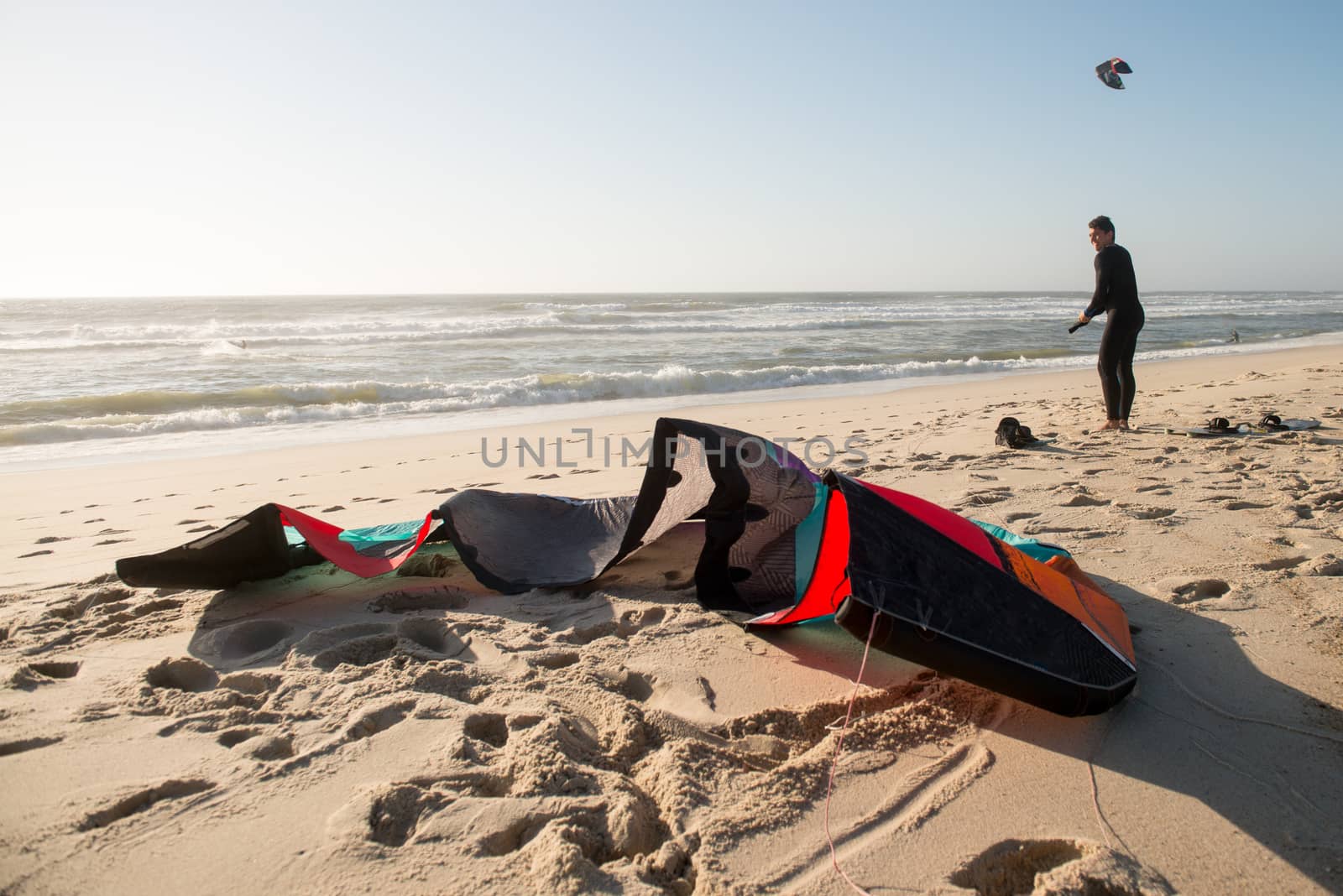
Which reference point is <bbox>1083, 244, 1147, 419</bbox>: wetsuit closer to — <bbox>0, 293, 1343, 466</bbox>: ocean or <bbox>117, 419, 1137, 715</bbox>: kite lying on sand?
<bbox>117, 419, 1137, 715</bbox>: kite lying on sand

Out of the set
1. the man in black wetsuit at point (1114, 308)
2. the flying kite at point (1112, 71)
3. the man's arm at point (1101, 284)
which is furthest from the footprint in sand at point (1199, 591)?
the flying kite at point (1112, 71)

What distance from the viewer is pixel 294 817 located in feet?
6.12

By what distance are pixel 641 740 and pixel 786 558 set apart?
1213 millimetres

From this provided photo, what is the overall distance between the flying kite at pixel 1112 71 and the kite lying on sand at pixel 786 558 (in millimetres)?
6952

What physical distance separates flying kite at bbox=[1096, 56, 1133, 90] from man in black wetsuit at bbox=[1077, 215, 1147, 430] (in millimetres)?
2446

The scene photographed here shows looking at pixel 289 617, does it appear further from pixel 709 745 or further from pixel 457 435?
pixel 457 435

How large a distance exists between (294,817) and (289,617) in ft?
4.68

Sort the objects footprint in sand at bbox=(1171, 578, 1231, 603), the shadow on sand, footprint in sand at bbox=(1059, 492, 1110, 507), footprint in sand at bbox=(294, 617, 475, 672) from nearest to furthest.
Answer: the shadow on sand
footprint in sand at bbox=(294, 617, 475, 672)
footprint in sand at bbox=(1171, 578, 1231, 603)
footprint in sand at bbox=(1059, 492, 1110, 507)

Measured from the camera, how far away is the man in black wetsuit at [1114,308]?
6.36 m

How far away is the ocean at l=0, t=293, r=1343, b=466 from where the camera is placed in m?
9.38

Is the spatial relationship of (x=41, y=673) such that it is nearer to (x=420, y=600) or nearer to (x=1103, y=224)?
(x=420, y=600)

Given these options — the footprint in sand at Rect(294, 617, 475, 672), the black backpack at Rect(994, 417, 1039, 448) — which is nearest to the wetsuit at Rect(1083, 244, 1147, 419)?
the black backpack at Rect(994, 417, 1039, 448)

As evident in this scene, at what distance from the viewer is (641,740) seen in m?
2.20

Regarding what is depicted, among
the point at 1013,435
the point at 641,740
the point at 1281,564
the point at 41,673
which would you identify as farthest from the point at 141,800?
the point at 1013,435
